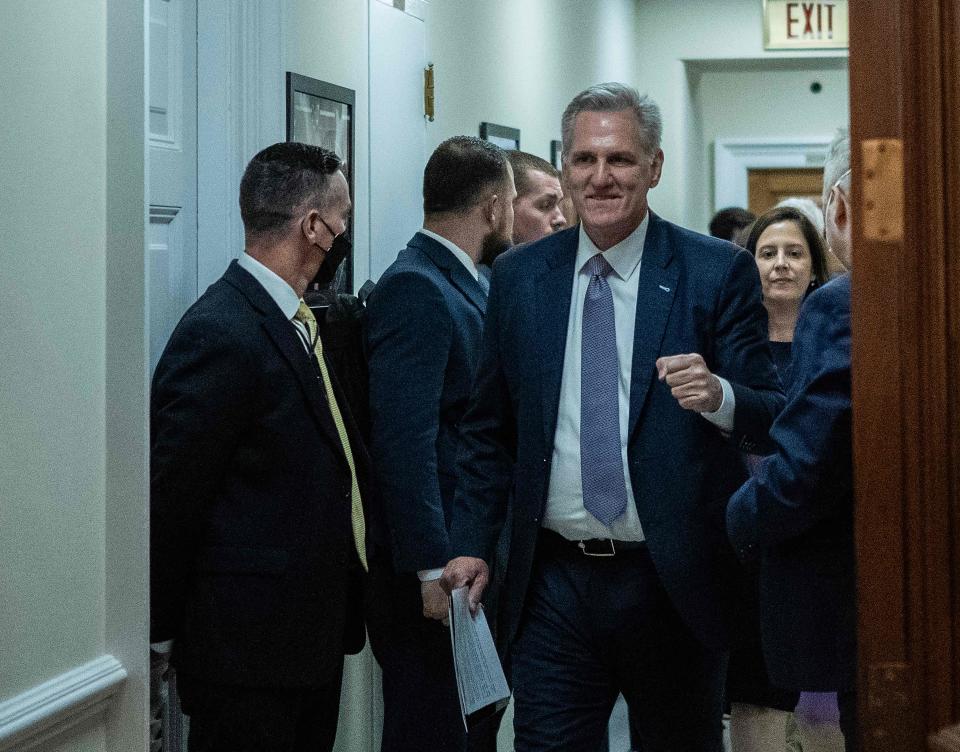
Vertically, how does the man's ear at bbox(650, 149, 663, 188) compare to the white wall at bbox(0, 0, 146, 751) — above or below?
above

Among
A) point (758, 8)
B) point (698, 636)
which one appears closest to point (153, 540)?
point (698, 636)

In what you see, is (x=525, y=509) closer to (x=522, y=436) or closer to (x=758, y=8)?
(x=522, y=436)

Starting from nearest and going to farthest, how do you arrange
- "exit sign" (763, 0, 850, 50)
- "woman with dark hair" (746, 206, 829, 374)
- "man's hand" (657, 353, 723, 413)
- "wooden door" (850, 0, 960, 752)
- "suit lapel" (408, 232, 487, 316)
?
"wooden door" (850, 0, 960, 752) → "man's hand" (657, 353, 723, 413) → "suit lapel" (408, 232, 487, 316) → "woman with dark hair" (746, 206, 829, 374) → "exit sign" (763, 0, 850, 50)

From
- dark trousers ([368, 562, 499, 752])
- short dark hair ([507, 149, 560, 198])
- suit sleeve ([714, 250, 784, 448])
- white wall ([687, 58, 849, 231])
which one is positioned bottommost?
dark trousers ([368, 562, 499, 752])

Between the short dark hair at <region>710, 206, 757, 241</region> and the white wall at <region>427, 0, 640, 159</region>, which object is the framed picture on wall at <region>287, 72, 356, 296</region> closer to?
the white wall at <region>427, 0, 640, 159</region>

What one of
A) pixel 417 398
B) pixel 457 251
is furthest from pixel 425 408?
pixel 457 251

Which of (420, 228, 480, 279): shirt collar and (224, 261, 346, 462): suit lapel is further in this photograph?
(420, 228, 480, 279): shirt collar

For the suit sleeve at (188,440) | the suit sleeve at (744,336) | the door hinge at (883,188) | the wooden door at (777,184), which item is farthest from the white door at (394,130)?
the wooden door at (777,184)

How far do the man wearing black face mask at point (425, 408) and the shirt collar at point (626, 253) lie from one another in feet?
1.64

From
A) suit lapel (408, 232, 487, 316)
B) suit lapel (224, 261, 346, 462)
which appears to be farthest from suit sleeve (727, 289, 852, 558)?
suit lapel (408, 232, 487, 316)

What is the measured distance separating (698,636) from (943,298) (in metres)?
1.11

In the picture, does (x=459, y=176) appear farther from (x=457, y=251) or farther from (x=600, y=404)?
(x=600, y=404)

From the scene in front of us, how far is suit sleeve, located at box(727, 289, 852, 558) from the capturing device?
1854mm

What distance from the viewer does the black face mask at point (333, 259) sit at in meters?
2.86
